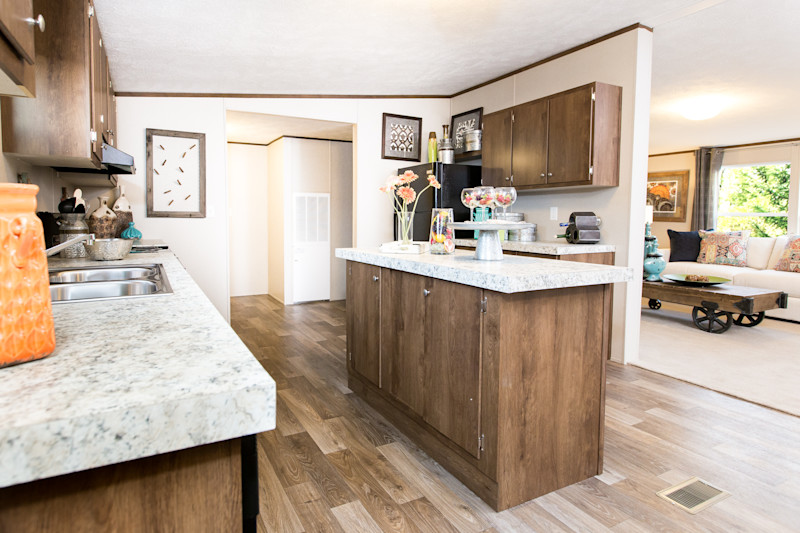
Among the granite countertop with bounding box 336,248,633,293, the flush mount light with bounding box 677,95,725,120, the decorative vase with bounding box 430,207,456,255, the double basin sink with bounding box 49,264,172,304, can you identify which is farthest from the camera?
the flush mount light with bounding box 677,95,725,120

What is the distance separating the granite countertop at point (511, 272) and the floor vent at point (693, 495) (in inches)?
35.3

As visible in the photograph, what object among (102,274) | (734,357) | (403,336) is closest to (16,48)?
(102,274)

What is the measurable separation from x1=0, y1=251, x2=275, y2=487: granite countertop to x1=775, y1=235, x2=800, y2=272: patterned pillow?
276 inches

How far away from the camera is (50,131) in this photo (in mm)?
2115

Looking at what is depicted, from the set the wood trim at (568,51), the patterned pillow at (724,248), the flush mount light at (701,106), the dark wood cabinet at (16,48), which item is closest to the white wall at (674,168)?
the patterned pillow at (724,248)

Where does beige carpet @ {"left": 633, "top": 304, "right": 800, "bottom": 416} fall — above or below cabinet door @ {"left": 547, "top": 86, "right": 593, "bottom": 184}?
below

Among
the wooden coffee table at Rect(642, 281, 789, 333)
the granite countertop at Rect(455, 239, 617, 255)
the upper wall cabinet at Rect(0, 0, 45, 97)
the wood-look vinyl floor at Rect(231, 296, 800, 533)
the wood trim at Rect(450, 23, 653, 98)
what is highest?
the wood trim at Rect(450, 23, 653, 98)

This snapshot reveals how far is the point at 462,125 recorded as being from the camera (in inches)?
217

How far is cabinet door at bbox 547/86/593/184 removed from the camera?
3719 mm

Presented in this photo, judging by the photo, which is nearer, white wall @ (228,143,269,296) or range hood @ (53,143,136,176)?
range hood @ (53,143,136,176)

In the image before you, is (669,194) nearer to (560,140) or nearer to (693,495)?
(560,140)

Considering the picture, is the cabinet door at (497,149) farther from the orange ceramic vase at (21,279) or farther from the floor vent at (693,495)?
the orange ceramic vase at (21,279)

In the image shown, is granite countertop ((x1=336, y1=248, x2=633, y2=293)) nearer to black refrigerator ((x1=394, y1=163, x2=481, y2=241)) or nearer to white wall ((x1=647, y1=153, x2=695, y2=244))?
black refrigerator ((x1=394, y1=163, x2=481, y2=241))

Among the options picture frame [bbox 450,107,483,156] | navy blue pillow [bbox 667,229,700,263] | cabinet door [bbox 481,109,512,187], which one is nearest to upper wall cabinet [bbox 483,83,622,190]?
cabinet door [bbox 481,109,512,187]
